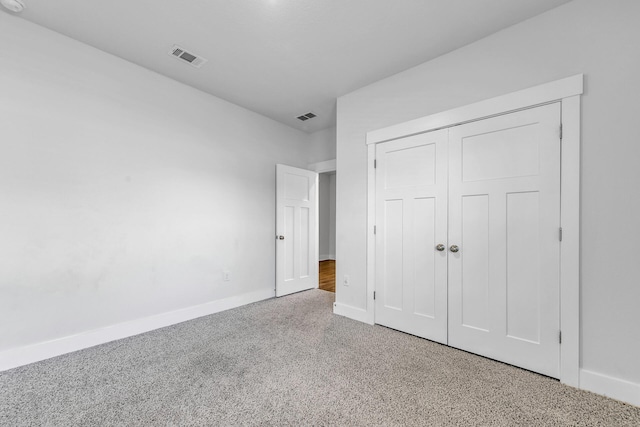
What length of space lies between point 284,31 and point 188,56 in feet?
3.33

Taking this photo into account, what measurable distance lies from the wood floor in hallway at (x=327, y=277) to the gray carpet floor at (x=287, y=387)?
1.89m

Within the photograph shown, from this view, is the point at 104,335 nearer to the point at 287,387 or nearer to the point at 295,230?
the point at 287,387

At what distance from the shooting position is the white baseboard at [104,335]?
1.98 m

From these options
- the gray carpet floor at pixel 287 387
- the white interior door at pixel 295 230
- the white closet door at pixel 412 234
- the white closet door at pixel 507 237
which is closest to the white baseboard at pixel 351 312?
the white closet door at pixel 412 234

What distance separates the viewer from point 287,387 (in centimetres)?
173

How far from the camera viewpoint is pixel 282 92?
123 inches

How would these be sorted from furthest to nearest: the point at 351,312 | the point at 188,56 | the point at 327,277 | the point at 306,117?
the point at 327,277 → the point at 306,117 → the point at 351,312 → the point at 188,56

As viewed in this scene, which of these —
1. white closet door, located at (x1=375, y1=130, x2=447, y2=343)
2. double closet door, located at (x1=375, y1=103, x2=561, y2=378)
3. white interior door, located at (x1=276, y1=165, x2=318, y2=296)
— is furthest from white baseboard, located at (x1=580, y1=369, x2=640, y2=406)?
white interior door, located at (x1=276, y1=165, x2=318, y2=296)

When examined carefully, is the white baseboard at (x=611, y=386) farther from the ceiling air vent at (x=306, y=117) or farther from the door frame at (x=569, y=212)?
the ceiling air vent at (x=306, y=117)

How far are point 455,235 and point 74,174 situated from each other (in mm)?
3338

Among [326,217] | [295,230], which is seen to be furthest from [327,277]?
[326,217]

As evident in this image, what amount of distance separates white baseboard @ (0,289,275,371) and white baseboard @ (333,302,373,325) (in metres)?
1.28

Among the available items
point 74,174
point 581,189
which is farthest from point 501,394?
point 74,174

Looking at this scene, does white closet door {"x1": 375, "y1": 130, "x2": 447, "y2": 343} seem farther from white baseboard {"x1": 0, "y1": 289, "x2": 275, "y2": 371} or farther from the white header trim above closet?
white baseboard {"x1": 0, "y1": 289, "x2": 275, "y2": 371}
